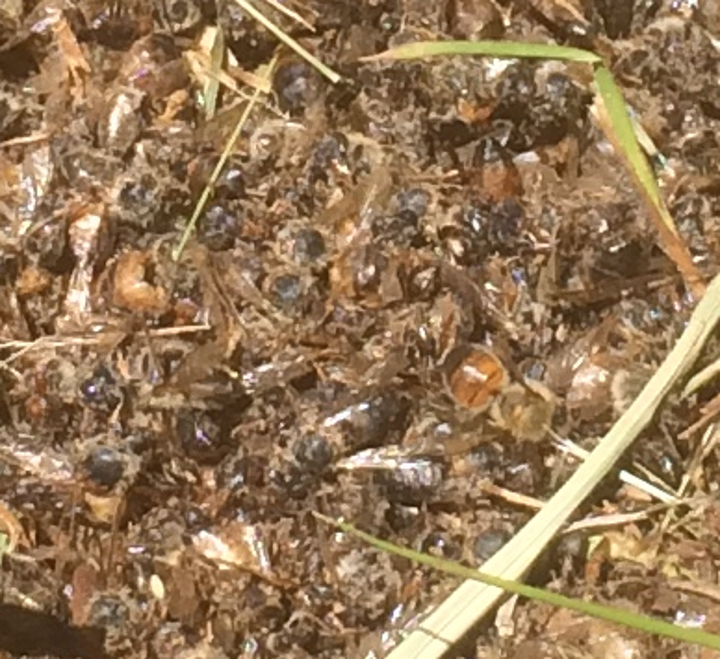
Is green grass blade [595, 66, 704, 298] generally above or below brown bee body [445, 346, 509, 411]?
above

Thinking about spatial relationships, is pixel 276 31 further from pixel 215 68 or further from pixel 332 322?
pixel 332 322

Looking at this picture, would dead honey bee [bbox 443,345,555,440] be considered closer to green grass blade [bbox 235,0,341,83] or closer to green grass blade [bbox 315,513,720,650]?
green grass blade [bbox 315,513,720,650]

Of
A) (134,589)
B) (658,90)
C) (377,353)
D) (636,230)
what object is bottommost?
(134,589)

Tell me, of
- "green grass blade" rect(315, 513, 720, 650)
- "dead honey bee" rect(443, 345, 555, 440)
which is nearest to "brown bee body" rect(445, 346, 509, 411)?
"dead honey bee" rect(443, 345, 555, 440)

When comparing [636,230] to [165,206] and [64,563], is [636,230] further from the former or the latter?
[64,563]

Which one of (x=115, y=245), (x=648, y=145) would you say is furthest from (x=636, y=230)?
(x=115, y=245)

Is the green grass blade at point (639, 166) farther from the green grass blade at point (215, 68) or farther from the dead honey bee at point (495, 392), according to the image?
the green grass blade at point (215, 68)

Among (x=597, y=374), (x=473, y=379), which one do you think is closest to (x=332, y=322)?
(x=473, y=379)
